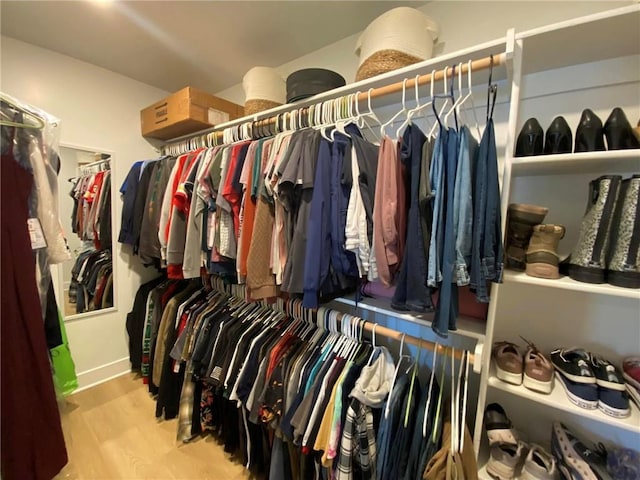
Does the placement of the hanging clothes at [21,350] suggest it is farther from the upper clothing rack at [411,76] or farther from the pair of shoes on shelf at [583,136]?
the pair of shoes on shelf at [583,136]

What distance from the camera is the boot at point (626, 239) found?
2.48ft

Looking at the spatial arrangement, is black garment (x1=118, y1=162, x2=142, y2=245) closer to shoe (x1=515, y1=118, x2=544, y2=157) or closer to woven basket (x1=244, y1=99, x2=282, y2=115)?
woven basket (x1=244, y1=99, x2=282, y2=115)

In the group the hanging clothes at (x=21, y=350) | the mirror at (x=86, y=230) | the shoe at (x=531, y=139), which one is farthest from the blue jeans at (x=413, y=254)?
the mirror at (x=86, y=230)

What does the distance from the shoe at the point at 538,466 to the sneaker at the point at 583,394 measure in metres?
0.29

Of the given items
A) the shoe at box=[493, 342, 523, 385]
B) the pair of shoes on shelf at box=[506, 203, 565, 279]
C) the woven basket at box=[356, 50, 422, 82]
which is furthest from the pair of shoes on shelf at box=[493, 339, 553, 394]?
the woven basket at box=[356, 50, 422, 82]

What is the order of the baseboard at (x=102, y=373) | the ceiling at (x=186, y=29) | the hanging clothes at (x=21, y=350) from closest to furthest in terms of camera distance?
the hanging clothes at (x=21, y=350), the ceiling at (x=186, y=29), the baseboard at (x=102, y=373)

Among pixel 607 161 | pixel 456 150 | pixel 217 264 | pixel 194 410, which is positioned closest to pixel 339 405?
pixel 217 264

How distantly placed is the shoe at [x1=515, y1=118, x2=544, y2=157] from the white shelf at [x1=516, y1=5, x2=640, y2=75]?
229 mm

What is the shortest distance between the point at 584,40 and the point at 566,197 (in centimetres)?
52

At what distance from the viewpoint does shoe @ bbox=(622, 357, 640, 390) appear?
86cm

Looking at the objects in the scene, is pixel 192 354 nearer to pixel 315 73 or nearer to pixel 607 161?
pixel 315 73

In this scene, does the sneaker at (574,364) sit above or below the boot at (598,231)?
below

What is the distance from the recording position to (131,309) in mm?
2236

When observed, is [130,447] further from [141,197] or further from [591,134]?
[591,134]
